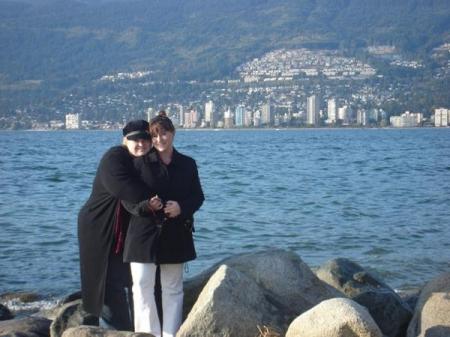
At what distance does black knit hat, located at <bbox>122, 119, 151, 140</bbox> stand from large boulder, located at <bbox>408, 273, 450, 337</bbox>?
2.29m

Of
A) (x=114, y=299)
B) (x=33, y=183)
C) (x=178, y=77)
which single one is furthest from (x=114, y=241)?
(x=178, y=77)

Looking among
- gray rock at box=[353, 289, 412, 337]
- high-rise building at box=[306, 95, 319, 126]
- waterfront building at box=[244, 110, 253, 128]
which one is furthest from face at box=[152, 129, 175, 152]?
waterfront building at box=[244, 110, 253, 128]

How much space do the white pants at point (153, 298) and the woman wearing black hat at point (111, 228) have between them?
0.88ft

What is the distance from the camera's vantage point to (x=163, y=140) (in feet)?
18.7

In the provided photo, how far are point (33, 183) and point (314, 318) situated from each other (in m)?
23.0

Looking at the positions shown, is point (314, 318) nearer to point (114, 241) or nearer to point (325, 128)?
point (114, 241)

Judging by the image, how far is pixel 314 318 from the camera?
18.0 feet

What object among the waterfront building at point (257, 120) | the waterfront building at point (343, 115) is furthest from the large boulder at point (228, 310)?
the waterfront building at point (257, 120)

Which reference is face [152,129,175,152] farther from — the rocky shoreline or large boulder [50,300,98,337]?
large boulder [50,300,98,337]

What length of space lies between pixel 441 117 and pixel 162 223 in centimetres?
12393

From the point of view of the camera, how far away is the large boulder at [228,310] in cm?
572

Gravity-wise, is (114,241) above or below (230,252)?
above

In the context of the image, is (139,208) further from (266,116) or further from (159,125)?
(266,116)

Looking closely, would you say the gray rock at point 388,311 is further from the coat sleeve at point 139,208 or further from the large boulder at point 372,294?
the coat sleeve at point 139,208
